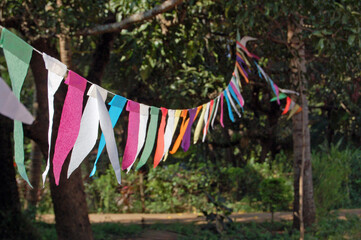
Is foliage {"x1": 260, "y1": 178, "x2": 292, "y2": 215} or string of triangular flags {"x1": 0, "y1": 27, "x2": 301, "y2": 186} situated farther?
foliage {"x1": 260, "y1": 178, "x2": 292, "y2": 215}

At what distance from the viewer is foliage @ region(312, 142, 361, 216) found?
30.5 ft

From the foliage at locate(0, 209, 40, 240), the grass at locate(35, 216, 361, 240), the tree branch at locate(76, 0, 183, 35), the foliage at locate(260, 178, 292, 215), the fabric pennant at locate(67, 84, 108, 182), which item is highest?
the tree branch at locate(76, 0, 183, 35)

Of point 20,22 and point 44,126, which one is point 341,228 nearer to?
point 44,126

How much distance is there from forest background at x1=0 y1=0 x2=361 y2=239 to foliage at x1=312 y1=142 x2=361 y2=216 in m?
0.03

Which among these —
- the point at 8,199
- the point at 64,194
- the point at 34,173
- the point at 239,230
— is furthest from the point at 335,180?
the point at 8,199

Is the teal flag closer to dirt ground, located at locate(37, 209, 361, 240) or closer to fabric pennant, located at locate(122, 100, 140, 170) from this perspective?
fabric pennant, located at locate(122, 100, 140, 170)

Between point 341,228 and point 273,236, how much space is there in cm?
105

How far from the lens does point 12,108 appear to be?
57.8 inches

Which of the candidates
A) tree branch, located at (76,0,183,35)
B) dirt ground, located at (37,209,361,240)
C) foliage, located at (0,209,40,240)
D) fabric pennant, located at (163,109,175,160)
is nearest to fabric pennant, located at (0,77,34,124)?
fabric pennant, located at (163,109,175,160)

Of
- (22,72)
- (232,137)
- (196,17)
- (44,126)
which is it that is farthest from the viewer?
(232,137)

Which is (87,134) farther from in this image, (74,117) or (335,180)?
(335,180)

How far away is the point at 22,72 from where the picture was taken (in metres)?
1.78

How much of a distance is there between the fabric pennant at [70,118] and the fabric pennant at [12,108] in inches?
21.0

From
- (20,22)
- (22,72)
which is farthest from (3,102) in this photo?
(20,22)
